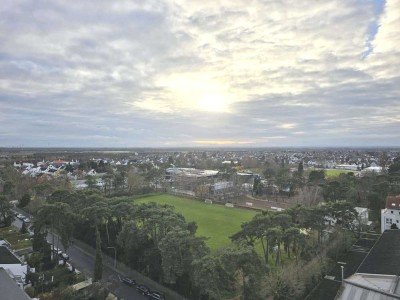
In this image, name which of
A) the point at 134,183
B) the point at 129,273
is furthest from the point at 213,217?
the point at 134,183

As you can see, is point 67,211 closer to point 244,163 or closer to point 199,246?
point 199,246

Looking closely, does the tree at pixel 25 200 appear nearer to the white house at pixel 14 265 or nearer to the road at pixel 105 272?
the road at pixel 105 272

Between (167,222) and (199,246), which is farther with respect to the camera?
(167,222)

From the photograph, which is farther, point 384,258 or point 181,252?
point 384,258

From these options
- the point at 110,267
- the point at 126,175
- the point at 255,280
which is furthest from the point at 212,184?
the point at 255,280

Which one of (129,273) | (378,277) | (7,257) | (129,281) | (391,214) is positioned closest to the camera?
(378,277)

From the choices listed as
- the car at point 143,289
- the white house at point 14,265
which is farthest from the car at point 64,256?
the car at point 143,289

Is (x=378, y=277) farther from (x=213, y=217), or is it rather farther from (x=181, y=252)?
(x=213, y=217)
